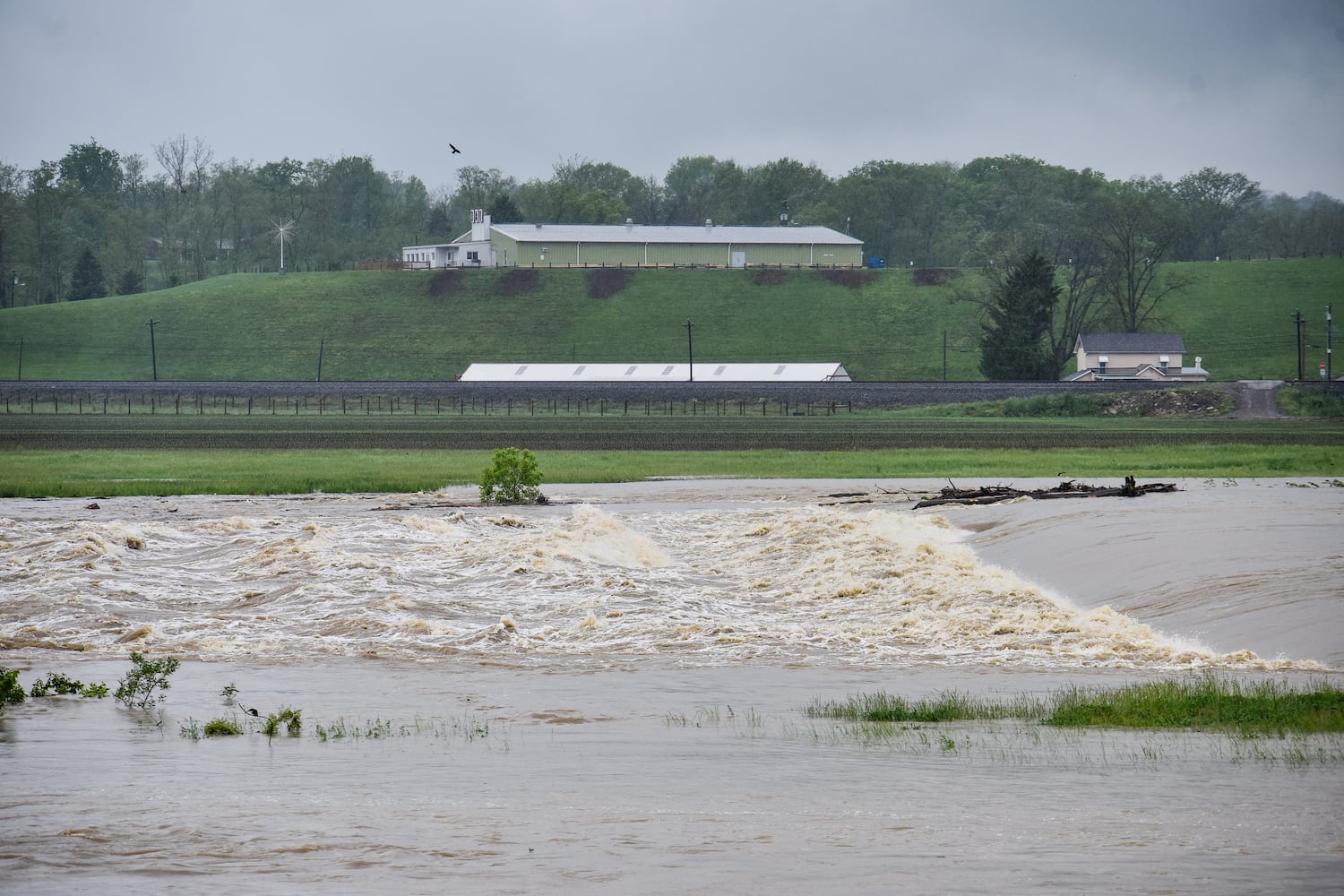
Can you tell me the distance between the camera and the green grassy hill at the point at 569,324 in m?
142

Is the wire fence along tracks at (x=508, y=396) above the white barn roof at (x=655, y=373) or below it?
below

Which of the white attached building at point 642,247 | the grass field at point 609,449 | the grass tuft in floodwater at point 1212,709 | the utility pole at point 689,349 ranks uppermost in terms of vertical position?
the white attached building at point 642,247

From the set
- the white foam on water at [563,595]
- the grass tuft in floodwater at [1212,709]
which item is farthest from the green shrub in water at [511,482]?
the grass tuft in floodwater at [1212,709]

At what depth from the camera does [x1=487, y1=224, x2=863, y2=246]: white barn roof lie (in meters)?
178

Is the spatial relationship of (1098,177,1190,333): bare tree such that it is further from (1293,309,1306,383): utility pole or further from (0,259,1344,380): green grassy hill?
(1293,309,1306,383): utility pole

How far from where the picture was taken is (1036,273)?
118438 millimetres

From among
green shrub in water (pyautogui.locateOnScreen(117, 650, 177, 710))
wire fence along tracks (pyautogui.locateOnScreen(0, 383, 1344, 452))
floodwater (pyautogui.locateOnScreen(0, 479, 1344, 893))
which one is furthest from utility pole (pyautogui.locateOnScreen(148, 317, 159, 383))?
green shrub in water (pyautogui.locateOnScreen(117, 650, 177, 710))

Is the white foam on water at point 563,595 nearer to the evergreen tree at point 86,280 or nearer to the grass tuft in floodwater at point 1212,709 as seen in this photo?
the grass tuft in floodwater at point 1212,709

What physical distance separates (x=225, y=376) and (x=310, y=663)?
124337 millimetres

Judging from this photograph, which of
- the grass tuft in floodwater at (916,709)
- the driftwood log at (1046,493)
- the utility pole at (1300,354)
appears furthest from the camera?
the utility pole at (1300,354)

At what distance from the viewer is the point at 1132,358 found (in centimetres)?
12988

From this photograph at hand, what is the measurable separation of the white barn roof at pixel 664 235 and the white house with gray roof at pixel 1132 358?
55796mm

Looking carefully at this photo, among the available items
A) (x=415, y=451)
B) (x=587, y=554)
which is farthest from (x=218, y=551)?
(x=415, y=451)

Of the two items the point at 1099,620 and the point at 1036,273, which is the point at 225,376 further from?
the point at 1099,620
